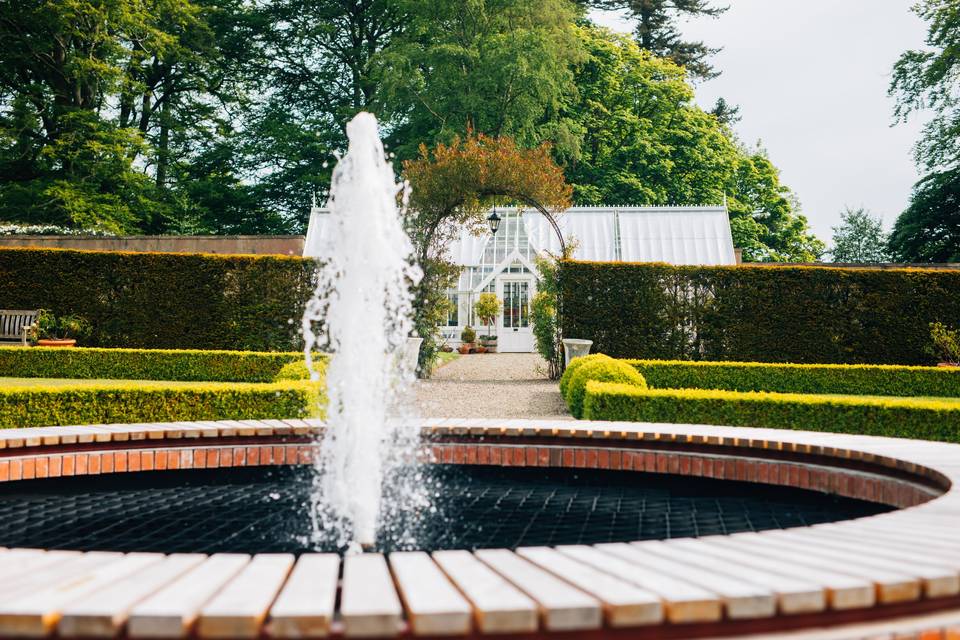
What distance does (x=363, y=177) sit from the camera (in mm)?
5375

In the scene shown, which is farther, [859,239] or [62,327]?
[859,239]

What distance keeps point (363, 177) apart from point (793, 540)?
11.9ft

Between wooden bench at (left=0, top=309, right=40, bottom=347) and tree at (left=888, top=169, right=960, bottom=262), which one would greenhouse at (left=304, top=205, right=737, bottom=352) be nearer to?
wooden bench at (left=0, top=309, right=40, bottom=347)

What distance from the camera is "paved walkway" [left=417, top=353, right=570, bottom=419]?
1114 centimetres

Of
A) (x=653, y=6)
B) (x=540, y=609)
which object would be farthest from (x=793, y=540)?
(x=653, y=6)

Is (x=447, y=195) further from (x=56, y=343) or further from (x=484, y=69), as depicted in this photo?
(x=484, y=69)

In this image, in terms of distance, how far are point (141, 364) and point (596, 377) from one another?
26.1 ft

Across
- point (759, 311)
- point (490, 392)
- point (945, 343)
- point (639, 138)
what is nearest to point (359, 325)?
point (490, 392)

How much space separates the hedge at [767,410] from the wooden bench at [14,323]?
39.4ft

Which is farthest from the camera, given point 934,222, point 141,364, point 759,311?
point 934,222

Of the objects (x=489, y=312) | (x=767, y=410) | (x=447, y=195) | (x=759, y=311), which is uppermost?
(x=447, y=195)

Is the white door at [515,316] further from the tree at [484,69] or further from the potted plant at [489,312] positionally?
the tree at [484,69]

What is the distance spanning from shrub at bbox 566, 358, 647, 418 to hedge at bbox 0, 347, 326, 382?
5250 millimetres

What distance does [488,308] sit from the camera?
78.4 ft
